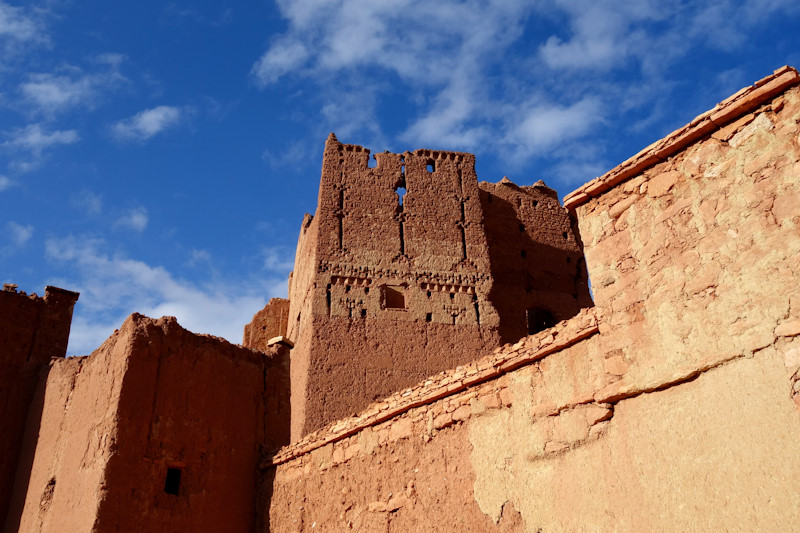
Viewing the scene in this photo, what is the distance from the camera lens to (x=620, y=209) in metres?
6.76

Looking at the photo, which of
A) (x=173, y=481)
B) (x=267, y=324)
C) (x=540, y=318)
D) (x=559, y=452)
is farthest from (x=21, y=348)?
(x=540, y=318)

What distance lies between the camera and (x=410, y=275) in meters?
14.7

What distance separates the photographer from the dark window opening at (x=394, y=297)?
47.0 ft

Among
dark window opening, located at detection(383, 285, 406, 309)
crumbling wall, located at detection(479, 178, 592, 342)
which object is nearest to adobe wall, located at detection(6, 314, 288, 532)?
dark window opening, located at detection(383, 285, 406, 309)

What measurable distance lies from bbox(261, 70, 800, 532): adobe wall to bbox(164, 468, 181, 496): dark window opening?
2729mm

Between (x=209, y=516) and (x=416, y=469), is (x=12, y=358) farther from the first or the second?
(x=416, y=469)

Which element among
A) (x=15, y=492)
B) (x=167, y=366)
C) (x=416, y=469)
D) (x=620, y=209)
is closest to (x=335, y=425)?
(x=416, y=469)

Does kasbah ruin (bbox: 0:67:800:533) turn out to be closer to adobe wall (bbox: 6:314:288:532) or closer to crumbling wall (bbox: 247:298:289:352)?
adobe wall (bbox: 6:314:288:532)

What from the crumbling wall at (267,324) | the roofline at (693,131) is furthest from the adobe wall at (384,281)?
the roofline at (693,131)

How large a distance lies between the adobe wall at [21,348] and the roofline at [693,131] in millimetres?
8517

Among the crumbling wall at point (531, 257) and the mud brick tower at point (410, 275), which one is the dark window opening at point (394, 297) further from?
the crumbling wall at point (531, 257)

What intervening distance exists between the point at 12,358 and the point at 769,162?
10.4 m

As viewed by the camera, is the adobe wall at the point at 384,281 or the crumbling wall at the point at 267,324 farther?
the crumbling wall at the point at 267,324

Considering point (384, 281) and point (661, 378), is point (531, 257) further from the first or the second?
point (661, 378)
